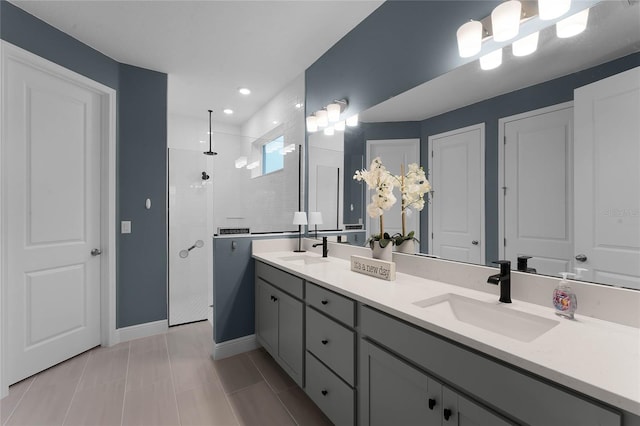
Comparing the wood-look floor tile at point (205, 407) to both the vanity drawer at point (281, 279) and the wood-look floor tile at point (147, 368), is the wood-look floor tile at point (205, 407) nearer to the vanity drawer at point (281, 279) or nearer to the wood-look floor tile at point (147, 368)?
the wood-look floor tile at point (147, 368)

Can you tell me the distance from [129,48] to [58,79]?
0.63 m

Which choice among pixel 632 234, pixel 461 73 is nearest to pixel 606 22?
pixel 461 73

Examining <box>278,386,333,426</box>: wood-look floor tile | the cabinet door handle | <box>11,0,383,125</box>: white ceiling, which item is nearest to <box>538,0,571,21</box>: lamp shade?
<box>11,0,383,125</box>: white ceiling

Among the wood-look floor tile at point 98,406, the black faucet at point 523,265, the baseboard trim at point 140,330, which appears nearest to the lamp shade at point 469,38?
the black faucet at point 523,265

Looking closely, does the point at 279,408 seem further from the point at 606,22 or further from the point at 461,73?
the point at 606,22

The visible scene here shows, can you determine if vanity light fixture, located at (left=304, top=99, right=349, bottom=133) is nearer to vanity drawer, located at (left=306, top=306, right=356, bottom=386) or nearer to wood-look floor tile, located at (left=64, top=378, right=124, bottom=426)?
vanity drawer, located at (left=306, top=306, right=356, bottom=386)

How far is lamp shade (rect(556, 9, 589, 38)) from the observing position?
3.62ft

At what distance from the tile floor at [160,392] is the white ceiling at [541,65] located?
6.60 feet

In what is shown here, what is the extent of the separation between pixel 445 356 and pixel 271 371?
172 centimetres

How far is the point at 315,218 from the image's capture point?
279cm

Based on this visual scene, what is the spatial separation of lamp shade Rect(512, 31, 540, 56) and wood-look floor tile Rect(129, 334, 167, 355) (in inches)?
135

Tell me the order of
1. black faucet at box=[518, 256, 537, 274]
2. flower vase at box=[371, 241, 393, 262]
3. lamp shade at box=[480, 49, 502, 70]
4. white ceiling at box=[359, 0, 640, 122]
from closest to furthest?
white ceiling at box=[359, 0, 640, 122] < black faucet at box=[518, 256, 537, 274] < lamp shade at box=[480, 49, 502, 70] < flower vase at box=[371, 241, 393, 262]

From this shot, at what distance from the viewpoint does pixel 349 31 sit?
2.38 m

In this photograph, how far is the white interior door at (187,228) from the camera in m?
3.18
